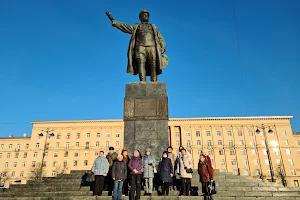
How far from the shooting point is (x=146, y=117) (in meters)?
9.60

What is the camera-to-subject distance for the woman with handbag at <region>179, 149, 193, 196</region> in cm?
756

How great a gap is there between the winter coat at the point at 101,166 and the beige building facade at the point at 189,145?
208 feet

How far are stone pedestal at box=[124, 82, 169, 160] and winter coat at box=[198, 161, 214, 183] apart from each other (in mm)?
1780

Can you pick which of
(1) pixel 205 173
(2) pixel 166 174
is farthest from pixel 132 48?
(1) pixel 205 173

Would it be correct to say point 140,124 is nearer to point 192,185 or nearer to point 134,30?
point 192,185

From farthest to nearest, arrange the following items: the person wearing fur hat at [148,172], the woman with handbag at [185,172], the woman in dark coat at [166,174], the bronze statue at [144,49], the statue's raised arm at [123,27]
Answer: the statue's raised arm at [123,27], the bronze statue at [144,49], the woman with handbag at [185,172], the woman in dark coat at [166,174], the person wearing fur hat at [148,172]

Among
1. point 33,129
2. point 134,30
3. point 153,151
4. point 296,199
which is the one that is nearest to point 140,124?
point 153,151

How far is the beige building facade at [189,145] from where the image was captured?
227 ft

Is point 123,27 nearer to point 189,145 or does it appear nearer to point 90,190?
point 90,190

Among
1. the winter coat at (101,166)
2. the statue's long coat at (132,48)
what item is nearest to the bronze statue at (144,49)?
the statue's long coat at (132,48)

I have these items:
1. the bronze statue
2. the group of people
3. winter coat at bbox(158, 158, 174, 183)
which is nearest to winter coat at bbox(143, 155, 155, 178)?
the group of people

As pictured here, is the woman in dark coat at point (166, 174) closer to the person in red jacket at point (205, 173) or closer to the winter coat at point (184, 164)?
the winter coat at point (184, 164)

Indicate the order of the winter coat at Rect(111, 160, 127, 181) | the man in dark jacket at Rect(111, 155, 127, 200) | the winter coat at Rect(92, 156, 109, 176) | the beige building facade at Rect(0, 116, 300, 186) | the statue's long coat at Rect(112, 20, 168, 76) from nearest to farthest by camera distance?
1. the man in dark jacket at Rect(111, 155, 127, 200)
2. the winter coat at Rect(111, 160, 127, 181)
3. the winter coat at Rect(92, 156, 109, 176)
4. the statue's long coat at Rect(112, 20, 168, 76)
5. the beige building facade at Rect(0, 116, 300, 186)

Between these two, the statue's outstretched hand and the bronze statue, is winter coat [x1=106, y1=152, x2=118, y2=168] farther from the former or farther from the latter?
the statue's outstretched hand
